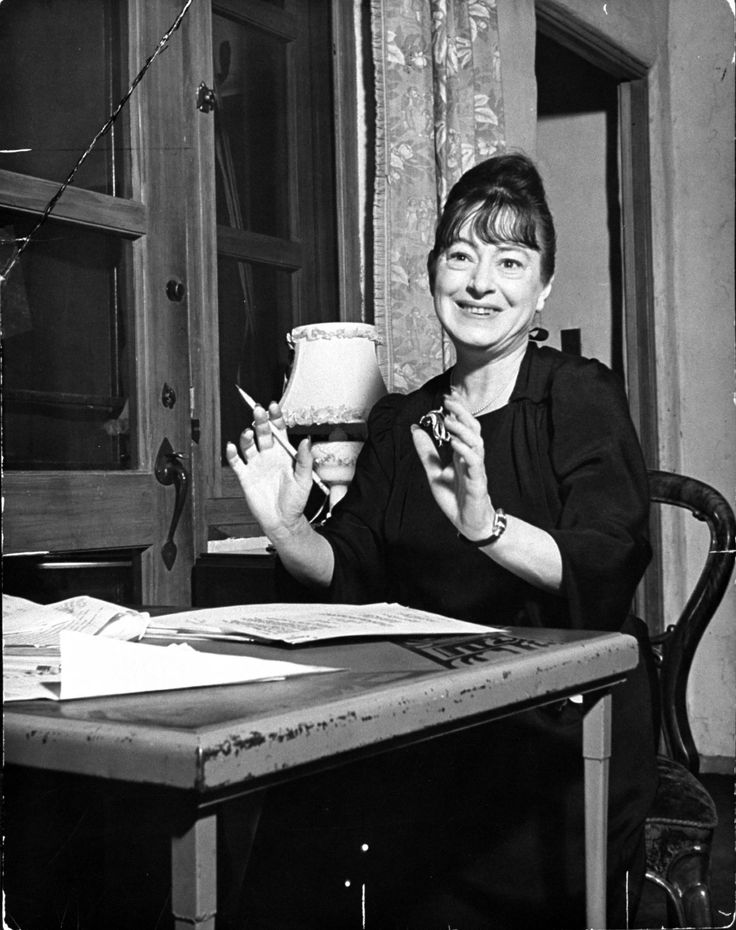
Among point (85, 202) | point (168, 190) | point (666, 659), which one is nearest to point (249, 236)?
point (168, 190)

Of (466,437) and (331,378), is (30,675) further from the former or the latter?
(331,378)

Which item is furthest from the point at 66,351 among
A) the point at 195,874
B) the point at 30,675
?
the point at 195,874

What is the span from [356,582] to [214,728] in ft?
3.24

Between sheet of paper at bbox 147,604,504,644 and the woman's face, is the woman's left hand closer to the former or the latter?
sheet of paper at bbox 147,604,504,644

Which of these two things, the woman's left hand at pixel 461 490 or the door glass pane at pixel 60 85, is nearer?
the woman's left hand at pixel 461 490

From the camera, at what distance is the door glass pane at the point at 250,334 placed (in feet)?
7.67

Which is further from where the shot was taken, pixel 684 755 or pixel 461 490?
pixel 684 755

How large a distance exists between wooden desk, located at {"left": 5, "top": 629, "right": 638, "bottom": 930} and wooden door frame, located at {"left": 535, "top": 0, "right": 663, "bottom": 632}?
2864mm

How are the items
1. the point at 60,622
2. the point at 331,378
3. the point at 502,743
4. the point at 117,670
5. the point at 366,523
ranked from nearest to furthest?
the point at 117,670
the point at 60,622
the point at 502,743
the point at 366,523
the point at 331,378

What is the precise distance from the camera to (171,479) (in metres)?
2.15

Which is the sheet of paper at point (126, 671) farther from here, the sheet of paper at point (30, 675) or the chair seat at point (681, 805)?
the chair seat at point (681, 805)

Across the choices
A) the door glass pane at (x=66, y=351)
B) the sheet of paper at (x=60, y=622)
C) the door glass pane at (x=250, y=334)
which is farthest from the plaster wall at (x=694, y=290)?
→ the sheet of paper at (x=60, y=622)

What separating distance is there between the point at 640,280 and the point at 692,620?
221 cm

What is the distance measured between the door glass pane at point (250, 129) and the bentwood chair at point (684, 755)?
1.10 m
